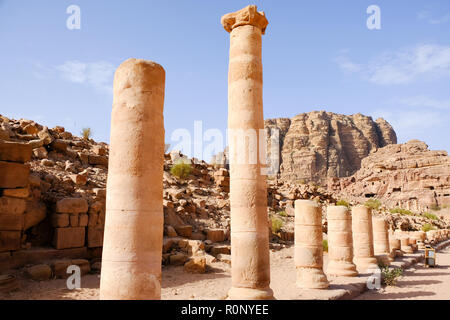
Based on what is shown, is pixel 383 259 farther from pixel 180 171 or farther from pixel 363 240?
pixel 180 171

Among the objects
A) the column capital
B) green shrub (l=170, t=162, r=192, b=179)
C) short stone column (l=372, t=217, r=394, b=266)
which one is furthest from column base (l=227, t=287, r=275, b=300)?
green shrub (l=170, t=162, r=192, b=179)

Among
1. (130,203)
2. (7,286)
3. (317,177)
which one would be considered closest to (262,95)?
(130,203)

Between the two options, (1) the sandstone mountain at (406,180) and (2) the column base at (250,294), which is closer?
(2) the column base at (250,294)

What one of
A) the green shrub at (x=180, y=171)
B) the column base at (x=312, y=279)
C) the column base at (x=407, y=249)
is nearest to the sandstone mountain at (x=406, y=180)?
the column base at (x=407, y=249)

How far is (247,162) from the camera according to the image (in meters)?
7.99

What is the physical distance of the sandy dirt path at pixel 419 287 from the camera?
10198 mm

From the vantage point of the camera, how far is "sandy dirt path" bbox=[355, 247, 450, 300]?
1020 cm

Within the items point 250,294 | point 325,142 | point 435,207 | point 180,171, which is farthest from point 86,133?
point 325,142

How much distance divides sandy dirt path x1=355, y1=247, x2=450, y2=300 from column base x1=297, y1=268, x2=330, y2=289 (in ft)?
3.45

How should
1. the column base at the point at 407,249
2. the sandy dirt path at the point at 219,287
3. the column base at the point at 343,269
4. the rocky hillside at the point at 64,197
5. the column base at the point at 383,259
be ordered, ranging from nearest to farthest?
the sandy dirt path at the point at 219,287 < the rocky hillside at the point at 64,197 < the column base at the point at 343,269 < the column base at the point at 383,259 < the column base at the point at 407,249

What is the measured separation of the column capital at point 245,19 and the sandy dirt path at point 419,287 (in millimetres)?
7700

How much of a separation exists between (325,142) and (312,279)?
9617 cm

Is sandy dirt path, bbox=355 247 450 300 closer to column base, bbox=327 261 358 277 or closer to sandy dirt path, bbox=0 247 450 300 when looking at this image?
sandy dirt path, bbox=0 247 450 300

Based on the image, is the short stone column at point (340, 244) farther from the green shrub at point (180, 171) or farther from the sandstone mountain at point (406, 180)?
the sandstone mountain at point (406, 180)
